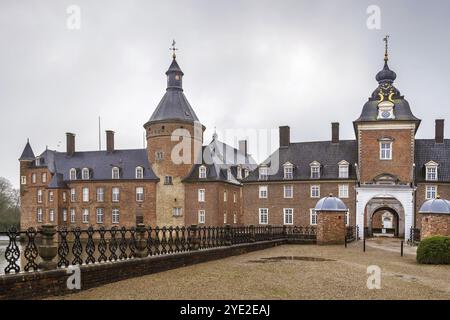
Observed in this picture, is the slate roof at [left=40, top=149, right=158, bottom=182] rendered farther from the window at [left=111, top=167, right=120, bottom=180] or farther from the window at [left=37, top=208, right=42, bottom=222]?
the window at [left=37, top=208, right=42, bottom=222]

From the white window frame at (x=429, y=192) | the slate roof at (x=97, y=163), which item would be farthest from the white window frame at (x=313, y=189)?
the slate roof at (x=97, y=163)

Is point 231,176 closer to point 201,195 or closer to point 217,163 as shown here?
point 217,163

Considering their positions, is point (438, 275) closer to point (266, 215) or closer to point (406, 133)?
point (406, 133)

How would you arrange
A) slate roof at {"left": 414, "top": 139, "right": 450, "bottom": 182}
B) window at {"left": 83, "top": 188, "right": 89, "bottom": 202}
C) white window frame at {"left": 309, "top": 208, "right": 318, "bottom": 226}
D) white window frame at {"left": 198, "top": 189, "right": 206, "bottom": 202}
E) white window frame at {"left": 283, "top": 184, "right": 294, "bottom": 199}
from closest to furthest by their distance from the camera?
1. slate roof at {"left": 414, "top": 139, "right": 450, "bottom": 182}
2. white window frame at {"left": 309, "top": 208, "right": 318, "bottom": 226}
3. white window frame at {"left": 283, "top": 184, "right": 294, "bottom": 199}
4. white window frame at {"left": 198, "top": 189, "right": 206, "bottom": 202}
5. window at {"left": 83, "top": 188, "right": 89, "bottom": 202}

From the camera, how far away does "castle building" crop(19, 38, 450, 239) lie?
115ft

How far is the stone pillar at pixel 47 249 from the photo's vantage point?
9219 mm

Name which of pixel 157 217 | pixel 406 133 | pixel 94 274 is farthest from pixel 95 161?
pixel 94 274

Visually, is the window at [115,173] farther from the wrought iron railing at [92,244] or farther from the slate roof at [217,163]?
the wrought iron railing at [92,244]

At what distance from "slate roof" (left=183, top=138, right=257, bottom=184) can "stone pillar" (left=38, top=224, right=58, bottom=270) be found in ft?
105

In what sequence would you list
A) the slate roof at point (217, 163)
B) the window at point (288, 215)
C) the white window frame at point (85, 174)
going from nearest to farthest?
the window at point (288, 215) → the slate roof at point (217, 163) → the white window frame at point (85, 174)

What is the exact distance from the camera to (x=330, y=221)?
23672 mm

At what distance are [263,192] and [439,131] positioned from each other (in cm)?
1531

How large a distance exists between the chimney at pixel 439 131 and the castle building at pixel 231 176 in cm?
8

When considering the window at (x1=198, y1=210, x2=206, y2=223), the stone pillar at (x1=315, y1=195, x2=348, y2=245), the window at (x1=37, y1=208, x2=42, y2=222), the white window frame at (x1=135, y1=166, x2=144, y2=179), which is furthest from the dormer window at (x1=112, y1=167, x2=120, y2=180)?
the stone pillar at (x1=315, y1=195, x2=348, y2=245)
